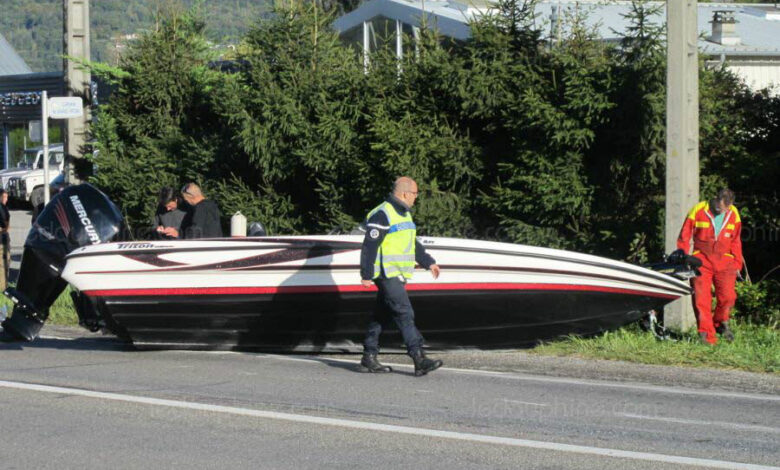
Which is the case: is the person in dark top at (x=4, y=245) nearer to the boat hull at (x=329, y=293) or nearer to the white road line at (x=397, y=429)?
the boat hull at (x=329, y=293)

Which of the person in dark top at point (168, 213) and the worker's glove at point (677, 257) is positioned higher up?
the person in dark top at point (168, 213)

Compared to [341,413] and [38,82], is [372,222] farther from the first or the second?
[38,82]

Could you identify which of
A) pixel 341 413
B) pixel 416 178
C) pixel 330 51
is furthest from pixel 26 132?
pixel 341 413

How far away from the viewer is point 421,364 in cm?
984

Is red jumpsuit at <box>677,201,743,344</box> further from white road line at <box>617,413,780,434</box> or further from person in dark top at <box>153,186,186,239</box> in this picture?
person in dark top at <box>153,186,186,239</box>

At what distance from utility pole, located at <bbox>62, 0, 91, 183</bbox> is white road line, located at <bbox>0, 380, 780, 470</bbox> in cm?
940

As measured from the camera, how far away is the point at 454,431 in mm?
7691

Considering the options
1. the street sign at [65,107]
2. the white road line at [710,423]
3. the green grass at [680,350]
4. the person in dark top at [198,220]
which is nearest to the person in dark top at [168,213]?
the person in dark top at [198,220]

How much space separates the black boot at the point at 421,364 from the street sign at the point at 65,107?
910 centimetres

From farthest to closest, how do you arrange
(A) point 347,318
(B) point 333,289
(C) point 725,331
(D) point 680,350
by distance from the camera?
1. (C) point 725,331
2. (A) point 347,318
3. (B) point 333,289
4. (D) point 680,350

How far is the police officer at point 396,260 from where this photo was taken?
32.1 feet

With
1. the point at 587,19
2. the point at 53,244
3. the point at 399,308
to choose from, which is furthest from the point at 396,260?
the point at 587,19

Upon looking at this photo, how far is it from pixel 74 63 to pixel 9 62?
162 feet

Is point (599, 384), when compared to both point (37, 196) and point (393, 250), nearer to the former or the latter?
point (393, 250)
